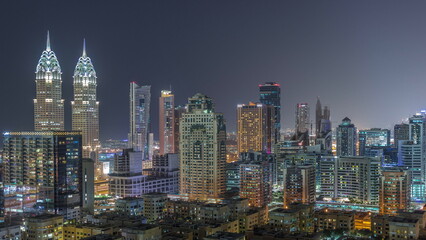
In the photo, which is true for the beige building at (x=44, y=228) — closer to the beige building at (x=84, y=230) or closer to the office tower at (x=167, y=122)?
the beige building at (x=84, y=230)

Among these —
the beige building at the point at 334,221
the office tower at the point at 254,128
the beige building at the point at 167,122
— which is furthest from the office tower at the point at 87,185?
the beige building at the point at 167,122

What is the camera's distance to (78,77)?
197ft

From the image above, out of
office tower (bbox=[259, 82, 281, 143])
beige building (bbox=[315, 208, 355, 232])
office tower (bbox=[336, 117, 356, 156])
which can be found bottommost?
beige building (bbox=[315, 208, 355, 232])

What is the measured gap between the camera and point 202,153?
3803 centimetres

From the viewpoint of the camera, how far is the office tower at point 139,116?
220ft

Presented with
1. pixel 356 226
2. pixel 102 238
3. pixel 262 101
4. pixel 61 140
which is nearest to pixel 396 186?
pixel 356 226

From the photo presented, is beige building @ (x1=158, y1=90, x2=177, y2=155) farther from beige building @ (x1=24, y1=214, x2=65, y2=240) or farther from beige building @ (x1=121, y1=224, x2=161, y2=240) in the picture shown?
beige building @ (x1=121, y1=224, x2=161, y2=240)

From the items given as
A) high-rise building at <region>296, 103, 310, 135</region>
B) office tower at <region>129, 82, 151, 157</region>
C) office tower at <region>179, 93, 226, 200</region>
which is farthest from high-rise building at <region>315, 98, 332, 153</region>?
office tower at <region>129, 82, 151, 157</region>

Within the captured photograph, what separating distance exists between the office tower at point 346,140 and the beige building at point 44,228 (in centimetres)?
3371

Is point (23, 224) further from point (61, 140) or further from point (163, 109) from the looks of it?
point (163, 109)

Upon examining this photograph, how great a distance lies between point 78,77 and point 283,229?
42366 millimetres

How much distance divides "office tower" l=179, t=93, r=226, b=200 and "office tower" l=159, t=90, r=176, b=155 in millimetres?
23302

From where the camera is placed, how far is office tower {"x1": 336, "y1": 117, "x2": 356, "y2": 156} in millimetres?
49719

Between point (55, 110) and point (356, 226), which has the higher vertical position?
point (55, 110)
